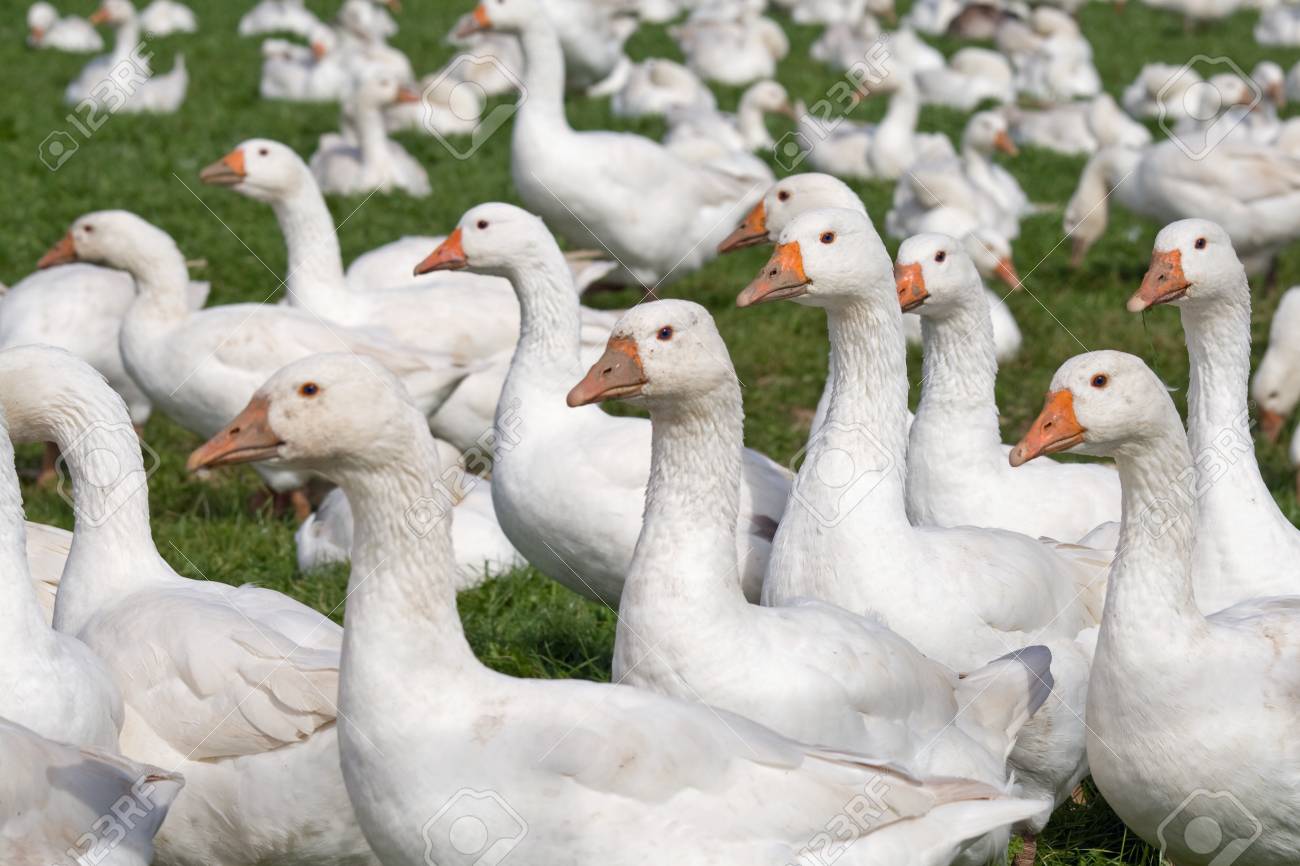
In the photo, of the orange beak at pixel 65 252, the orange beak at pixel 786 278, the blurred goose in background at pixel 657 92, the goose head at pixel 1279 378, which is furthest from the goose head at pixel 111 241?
the blurred goose in background at pixel 657 92

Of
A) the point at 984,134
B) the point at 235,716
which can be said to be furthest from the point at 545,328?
the point at 984,134

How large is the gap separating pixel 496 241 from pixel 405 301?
7.13 feet

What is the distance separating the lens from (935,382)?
612 centimetres

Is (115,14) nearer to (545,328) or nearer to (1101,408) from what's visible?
(545,328)

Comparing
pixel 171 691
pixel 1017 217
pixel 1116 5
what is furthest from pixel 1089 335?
pixel 1116 5

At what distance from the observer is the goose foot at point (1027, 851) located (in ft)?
15.8

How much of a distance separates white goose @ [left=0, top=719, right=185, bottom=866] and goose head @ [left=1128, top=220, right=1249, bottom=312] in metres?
3.35

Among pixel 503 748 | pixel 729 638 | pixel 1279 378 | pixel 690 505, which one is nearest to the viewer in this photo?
pixel 503 748

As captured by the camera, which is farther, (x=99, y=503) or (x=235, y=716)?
(x=99, y=503)

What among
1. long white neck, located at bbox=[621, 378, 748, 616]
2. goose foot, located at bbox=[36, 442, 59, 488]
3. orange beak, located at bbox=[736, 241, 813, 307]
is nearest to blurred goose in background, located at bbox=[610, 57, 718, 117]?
goose foot, located at bbox=[36, 442, 59, 488]

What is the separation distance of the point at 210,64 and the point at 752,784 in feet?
58.6

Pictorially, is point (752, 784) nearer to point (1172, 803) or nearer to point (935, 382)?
point (1172, 803)

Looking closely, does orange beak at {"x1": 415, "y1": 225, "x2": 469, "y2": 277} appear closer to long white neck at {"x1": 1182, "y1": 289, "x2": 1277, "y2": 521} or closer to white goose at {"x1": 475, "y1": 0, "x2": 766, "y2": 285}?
long white neck at {"x1": 1182, "y1": 289, "x2": 1277, "y2": 521}

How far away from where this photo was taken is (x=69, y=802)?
3.88 m
